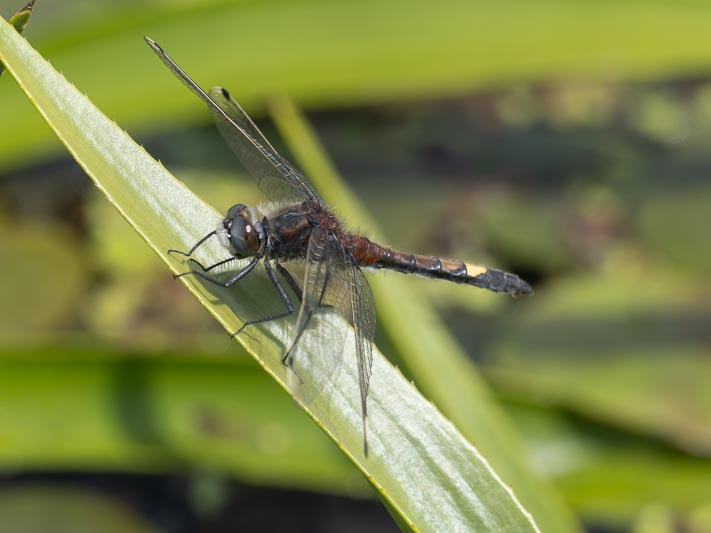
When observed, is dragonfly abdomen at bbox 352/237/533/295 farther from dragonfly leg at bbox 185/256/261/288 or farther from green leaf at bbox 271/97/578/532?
dragonfly leg at bbox 185/256/261/288

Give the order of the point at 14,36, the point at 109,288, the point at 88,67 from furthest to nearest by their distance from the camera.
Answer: the point at 109,288, the point at 88,67, the point at 14,36

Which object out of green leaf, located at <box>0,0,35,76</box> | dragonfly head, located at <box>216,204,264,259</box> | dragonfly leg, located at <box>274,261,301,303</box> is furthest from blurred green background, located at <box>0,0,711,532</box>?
green leaf, located at <box>0,0,35,76</box>

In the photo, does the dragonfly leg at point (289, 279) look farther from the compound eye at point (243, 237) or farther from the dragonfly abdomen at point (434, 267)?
the dragonfly abdomen at point (434, 267)

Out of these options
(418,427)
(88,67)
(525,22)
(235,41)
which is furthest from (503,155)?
(418,427)

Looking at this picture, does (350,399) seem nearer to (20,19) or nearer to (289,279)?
(289,279)

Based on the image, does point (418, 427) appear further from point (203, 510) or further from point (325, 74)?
point (203, 510)

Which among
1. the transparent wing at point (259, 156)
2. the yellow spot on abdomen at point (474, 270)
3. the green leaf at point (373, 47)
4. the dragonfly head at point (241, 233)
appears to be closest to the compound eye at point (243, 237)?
the dragonfly head at point (241, 233)
